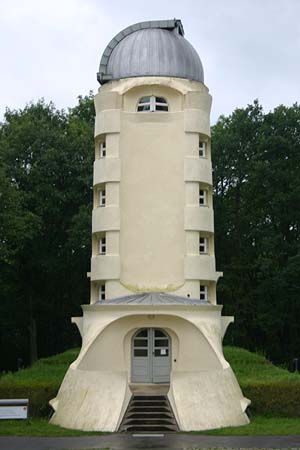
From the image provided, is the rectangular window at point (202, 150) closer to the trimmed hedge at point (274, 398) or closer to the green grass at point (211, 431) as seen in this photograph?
the trimmed hedge at point (274, 398)

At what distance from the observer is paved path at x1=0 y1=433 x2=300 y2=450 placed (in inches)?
941

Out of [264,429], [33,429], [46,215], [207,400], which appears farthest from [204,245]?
[46,215]

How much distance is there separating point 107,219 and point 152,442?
1074 cm

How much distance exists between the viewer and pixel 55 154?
1943 inches

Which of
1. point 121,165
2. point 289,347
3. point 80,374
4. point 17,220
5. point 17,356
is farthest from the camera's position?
point 17,356

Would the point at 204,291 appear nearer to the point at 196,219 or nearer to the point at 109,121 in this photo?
the point at 196,219

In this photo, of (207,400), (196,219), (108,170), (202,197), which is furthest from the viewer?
(202,197)

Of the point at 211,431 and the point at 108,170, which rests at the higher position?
the point at 108,170

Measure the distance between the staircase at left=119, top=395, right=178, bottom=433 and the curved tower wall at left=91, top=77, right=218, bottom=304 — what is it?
15.9 feet

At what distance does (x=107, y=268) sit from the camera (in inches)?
1254

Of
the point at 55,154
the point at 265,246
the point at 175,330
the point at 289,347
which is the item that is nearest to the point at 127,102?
the point at 175,330

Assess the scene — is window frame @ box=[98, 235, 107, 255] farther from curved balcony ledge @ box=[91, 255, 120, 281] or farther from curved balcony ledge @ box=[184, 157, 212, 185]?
curved balcony ledge @ box=[184, 157, 212, 185]

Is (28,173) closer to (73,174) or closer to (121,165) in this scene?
(73,174)

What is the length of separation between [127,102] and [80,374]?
12059 mm
